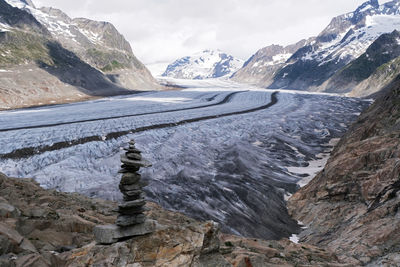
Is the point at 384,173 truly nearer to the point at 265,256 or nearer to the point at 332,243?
the point at 332,243

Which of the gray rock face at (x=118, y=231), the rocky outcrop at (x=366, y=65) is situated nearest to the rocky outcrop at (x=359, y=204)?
the gray rock face at (x=118, y=231)

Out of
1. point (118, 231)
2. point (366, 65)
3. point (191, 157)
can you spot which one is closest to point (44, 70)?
point (191, 157)

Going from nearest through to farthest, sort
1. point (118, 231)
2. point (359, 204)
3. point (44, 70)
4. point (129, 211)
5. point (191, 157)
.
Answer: point (118, 231)
point (129, 211)
point (359, 204)
point (191, 157)
point (44, 70)

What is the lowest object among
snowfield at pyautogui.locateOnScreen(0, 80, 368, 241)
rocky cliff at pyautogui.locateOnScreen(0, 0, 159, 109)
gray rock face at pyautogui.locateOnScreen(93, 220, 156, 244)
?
snowfield at pyautogui.locateOnScreen(0, 80, 368, 241)

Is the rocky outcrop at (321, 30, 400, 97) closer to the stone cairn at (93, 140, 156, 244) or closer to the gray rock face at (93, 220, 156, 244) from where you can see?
the stone cairn at (93, 140, 156, 244)

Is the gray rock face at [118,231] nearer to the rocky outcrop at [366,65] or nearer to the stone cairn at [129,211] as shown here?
the stone cairn at [129,211]

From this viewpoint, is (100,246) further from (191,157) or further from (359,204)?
(191,157)

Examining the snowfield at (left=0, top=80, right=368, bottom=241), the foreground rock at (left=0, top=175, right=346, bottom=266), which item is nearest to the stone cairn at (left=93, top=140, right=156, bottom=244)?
the foreground rock at (left=0, top=175, right=346, bottom=266)
